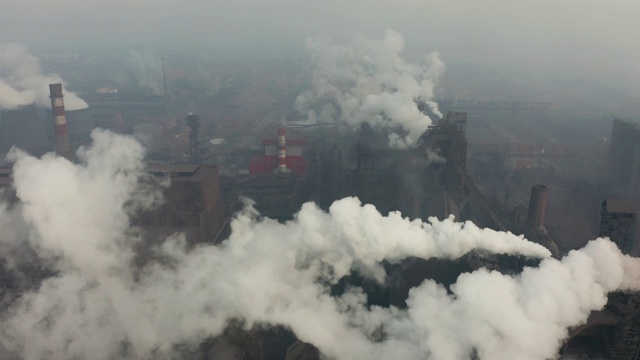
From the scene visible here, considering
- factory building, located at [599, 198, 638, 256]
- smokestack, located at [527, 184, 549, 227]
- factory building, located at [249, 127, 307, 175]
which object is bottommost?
factory building, located at [249, 127, 307, 175]

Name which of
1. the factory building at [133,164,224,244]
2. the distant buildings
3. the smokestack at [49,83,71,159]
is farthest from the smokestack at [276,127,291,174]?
the distant buildings

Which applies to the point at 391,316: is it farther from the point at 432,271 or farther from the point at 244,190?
the point at 244,190

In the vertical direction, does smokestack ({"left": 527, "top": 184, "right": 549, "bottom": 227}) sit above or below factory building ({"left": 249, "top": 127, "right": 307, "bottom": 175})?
above

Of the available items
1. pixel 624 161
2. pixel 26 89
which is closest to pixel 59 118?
pixel 26 89

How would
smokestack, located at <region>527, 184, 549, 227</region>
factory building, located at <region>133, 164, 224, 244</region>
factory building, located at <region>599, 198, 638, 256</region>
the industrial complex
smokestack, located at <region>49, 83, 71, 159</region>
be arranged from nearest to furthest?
the industrial complex, factory building, located at <region>599, 198, 638, 256</region>, factory building, located at <region>133, 164, 224, 244</region>, smokestack, located at <region>527, 184, 549, 227</region>, smokestack, located at <region>49, 83, 71, 159</region>

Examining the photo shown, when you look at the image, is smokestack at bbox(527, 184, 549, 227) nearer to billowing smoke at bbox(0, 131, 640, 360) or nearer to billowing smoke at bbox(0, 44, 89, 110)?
billowing smoke at bbox(0, 131, 640, 360)

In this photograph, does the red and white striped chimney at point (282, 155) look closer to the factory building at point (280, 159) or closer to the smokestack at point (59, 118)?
the factory building at point (280, 159)

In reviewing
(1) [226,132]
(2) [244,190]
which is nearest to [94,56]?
(1) [226,132]
